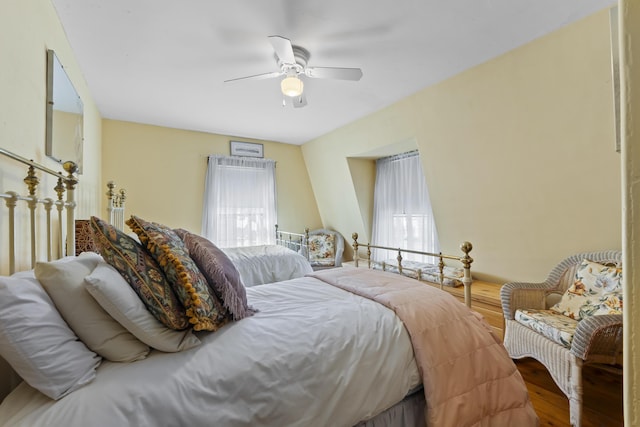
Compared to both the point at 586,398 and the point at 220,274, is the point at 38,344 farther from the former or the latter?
the point at 586,398

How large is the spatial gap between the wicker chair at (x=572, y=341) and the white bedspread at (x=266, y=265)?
80.0 inches

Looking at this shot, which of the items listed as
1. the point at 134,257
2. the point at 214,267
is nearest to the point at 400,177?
the point at 214,267

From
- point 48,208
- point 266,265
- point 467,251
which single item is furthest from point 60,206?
point 467,251

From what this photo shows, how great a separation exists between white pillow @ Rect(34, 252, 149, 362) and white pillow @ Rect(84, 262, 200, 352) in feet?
0.15

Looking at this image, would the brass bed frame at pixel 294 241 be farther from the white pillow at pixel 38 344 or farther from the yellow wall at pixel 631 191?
the yellow wall at pixel 631 191

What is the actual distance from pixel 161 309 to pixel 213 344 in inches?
9.1

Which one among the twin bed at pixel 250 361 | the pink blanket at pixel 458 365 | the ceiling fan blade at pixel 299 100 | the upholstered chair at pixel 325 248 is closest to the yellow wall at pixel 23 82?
the twin bed at pixel 250 361

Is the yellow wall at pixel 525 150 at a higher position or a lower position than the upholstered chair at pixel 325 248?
higher

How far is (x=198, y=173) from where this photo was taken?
4121mm

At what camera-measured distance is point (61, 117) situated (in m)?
1.80

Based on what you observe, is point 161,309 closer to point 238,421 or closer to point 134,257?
point 134,257

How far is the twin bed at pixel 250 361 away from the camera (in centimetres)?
77

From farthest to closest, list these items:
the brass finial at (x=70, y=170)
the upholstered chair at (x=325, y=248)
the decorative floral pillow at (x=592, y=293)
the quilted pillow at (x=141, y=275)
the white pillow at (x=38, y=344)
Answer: the upholstered chair at (x=325, y=248) < the decorative floral pillow at (x=592, y=293) < the brass finial at (x=70, y=170) < the quilted pillow at (x=141, y=275) < the white pillow at (x=38, y=344)

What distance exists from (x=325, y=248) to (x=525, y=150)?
3156 mm
